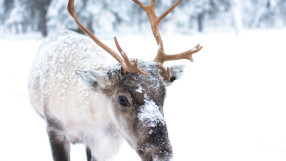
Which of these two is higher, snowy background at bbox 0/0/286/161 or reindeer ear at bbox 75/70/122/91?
reindeer ear at bbox 75/70/122/91

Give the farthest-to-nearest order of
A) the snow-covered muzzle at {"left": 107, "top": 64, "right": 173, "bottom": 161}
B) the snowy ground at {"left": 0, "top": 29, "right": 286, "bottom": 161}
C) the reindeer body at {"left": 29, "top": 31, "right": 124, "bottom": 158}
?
the snowy ground at {"left": 0, "top": 29, "right": 286, "bottom": 161} < the reindeer body at {"left": 29, "top": 31, "right": 124, "bottom": 158} < the snow-covered muzzle at {"left": 107, "top": 64, "right": 173, "bottom": 161}

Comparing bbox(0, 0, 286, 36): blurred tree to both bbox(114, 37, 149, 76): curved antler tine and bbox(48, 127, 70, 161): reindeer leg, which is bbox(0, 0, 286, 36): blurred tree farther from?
bbox(114, 37, 149, 76): curved antler tine

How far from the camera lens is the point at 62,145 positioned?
10.8ft

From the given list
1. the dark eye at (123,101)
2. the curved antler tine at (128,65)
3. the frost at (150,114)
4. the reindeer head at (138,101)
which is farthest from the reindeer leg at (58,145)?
the frost at (150,114)

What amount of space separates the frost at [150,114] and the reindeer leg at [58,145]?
1323mm

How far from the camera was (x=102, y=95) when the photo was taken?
277 centimetres

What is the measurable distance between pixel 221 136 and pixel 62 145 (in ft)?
8.65

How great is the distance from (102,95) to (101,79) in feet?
0.76

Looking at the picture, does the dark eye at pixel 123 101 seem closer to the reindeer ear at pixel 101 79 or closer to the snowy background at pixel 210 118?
the reindeer ear at pixel 101 79

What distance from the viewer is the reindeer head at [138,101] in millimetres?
2197

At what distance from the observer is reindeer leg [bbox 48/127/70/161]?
3232 mm

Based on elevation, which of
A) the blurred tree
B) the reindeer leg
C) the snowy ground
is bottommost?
the snowy ground

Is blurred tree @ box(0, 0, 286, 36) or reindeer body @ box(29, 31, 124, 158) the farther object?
blurred tree @ box(0, 0, 286, 36)

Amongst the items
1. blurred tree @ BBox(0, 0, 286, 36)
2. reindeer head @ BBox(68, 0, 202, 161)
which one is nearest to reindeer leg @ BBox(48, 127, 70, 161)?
reindeer head @ BBox(68, 0, 202, 161)
